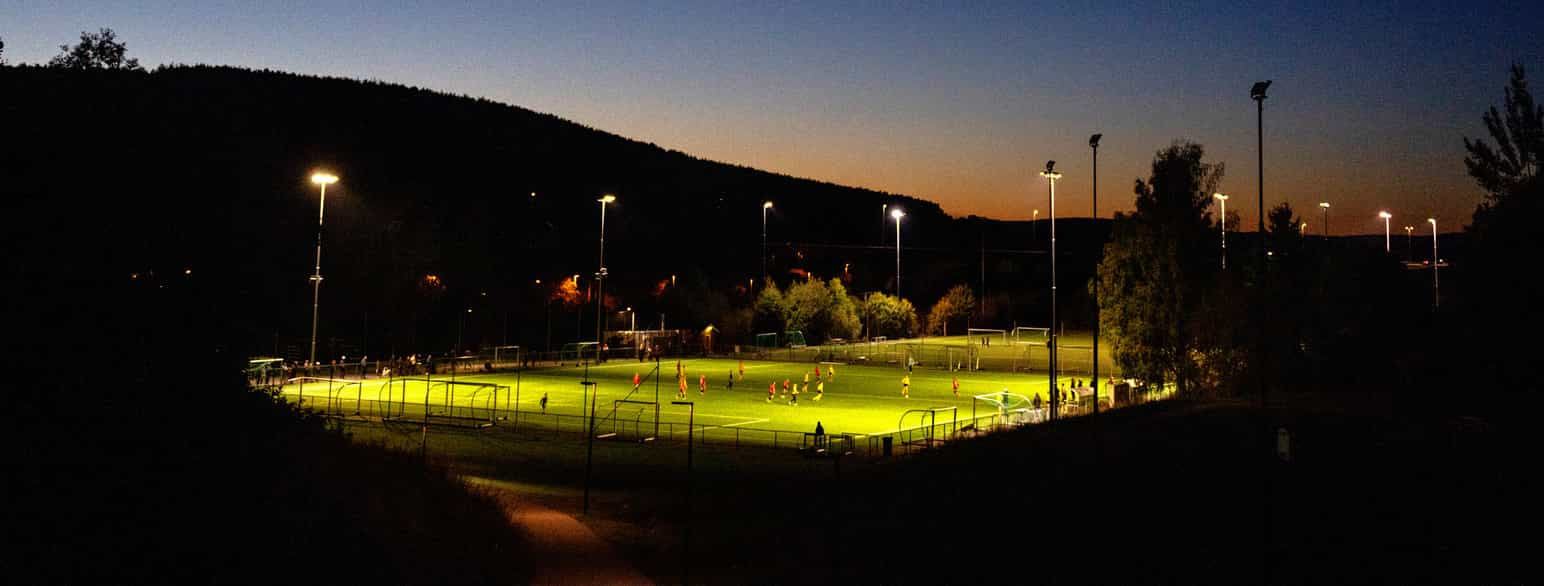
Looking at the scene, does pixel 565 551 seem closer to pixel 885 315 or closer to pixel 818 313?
pixel 818 313

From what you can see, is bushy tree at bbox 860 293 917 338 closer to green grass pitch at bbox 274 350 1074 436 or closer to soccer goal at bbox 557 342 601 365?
green grass pitch at bbox 274 350 1074 436

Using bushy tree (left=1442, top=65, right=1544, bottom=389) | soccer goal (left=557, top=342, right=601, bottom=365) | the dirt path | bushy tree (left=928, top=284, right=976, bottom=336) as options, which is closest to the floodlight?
bushy tree (left=1442, top=65, right=1544, bottom=389)

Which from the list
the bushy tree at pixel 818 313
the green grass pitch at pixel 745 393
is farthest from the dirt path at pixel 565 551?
the bushy tree at pixel 818 313

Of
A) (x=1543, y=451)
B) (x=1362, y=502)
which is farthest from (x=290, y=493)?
(x=1543, y=451)

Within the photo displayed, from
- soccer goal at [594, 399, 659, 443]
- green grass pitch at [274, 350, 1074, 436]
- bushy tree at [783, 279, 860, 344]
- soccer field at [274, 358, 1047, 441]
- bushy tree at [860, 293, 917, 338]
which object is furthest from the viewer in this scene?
bushy tree at [860, 293, 917, 338]

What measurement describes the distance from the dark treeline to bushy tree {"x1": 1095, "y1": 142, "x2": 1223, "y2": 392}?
334 cm

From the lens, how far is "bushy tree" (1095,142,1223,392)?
3872 cm

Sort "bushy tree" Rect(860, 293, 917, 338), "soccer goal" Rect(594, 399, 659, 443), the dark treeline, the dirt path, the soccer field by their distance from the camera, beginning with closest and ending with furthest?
the dark treeline → the dirt path → "soccer goal" Rect(594, 399, 659, 443) → the soccer field → "bushy tree" Rect(860, 293, 917, 338)

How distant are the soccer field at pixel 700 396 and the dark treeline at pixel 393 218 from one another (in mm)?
7817

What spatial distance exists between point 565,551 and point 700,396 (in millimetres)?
34347

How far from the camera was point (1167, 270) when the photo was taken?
3922 centimetres

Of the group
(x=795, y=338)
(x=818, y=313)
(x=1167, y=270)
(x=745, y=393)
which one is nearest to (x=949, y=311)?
(x=818, y=313)

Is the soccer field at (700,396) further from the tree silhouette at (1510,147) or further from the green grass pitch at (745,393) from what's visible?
the tree silhouette at (1510,147)

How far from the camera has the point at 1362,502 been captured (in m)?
17.9
